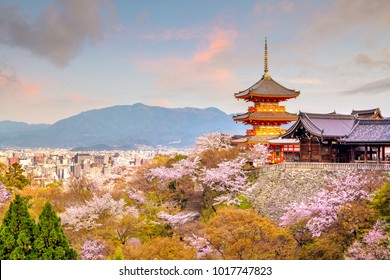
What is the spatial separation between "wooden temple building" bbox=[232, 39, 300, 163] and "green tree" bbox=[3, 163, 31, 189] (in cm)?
843

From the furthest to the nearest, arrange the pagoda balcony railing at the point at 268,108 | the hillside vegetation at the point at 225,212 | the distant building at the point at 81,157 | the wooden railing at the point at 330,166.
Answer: the distant building at the point at 81,157 → the pagoda balcony railing at the point at 268,108 → the wooden railing at the point at 330,166 → the hillside vegetation at the point at 225,212

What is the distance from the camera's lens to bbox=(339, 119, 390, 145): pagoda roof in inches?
503

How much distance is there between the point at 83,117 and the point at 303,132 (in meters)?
11.9

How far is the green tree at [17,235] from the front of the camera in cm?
812

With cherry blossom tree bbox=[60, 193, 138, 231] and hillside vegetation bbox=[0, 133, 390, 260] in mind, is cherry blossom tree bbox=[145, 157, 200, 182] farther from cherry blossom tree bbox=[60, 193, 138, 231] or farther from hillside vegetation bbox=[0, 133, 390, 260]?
cherry blossom tree bbox=[60, 193, 138, 231]

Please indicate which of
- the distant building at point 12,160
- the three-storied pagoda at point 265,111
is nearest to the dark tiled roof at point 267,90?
the three-storied pagoda at point 265,111

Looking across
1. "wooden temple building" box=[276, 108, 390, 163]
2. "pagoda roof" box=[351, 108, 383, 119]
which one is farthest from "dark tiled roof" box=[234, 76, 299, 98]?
"wooden temple building" box=[276, 108, 390, 163]

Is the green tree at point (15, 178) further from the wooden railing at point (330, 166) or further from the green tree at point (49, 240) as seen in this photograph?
the green tree at point (49, 240)

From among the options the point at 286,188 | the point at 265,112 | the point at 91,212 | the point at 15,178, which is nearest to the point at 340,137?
the point at 286,188

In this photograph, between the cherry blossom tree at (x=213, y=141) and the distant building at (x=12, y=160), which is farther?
the cherry blossom tree at (x=213, y=141)

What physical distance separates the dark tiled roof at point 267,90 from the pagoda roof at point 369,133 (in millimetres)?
5316

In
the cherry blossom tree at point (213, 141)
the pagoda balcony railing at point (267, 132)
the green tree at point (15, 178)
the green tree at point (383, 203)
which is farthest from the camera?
the cherry blossom tree at point (213, 141)

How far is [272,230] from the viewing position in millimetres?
9883

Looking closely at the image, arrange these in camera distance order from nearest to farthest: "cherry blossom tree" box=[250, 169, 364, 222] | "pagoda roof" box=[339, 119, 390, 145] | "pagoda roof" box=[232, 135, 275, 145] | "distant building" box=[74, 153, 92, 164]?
"cherry blossom tree" box=[250, 169, 364, 222], "pagoda roof" box=[339, 119, 390, 145], "pagoda roof" box=[232, 135, 275, 145], "distant building" box=[74, 153, 92, 164]
